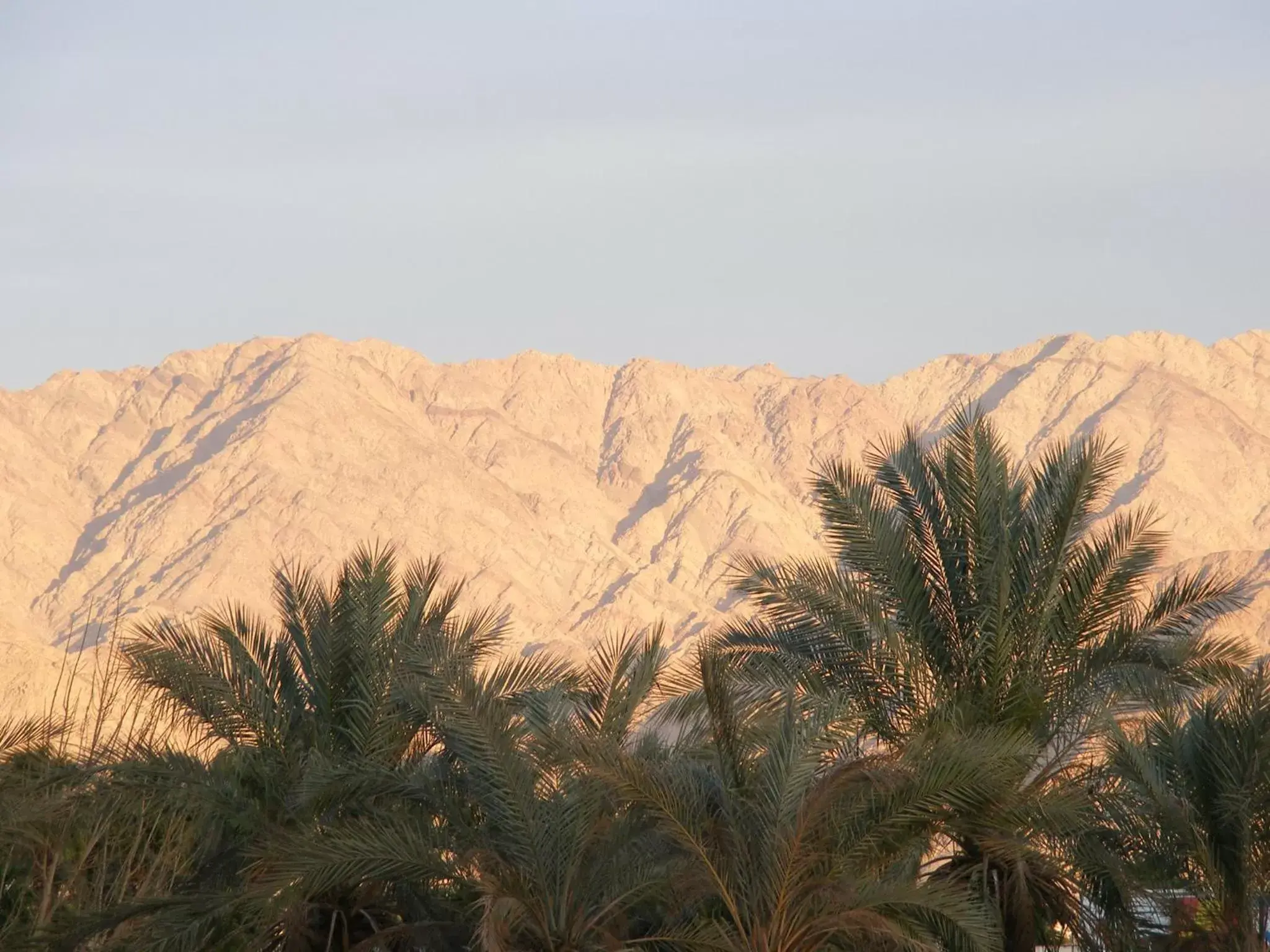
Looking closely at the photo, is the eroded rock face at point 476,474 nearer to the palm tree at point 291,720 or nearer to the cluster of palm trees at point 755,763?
the palm tree at point 291,720

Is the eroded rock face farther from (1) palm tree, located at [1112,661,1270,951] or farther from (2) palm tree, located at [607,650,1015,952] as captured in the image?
(2) palm tree, located at [607,650,1015,952]

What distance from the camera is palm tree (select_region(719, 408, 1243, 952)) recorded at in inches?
572

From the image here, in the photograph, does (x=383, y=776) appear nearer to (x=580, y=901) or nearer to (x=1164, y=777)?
(x=580, y=901)

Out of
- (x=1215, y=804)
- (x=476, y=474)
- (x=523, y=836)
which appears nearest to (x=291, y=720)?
(x=523, y=836)

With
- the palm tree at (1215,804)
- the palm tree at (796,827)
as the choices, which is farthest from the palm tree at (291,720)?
the palm tree at (1215,804)

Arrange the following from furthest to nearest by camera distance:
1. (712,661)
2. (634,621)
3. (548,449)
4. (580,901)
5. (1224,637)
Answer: (548,449), (634,621), (1224,637), (580,901), (712,661)

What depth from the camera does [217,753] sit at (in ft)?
50.5

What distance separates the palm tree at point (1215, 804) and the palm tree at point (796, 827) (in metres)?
1.95

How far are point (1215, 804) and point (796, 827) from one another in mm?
4035

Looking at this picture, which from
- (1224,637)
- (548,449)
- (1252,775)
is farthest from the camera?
(548,449)

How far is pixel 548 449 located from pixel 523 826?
544ft

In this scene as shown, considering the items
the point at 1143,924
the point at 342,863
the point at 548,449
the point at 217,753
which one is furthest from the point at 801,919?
the point at 548,449

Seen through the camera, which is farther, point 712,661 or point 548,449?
point 548,449

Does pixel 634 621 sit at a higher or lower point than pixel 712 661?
higher
